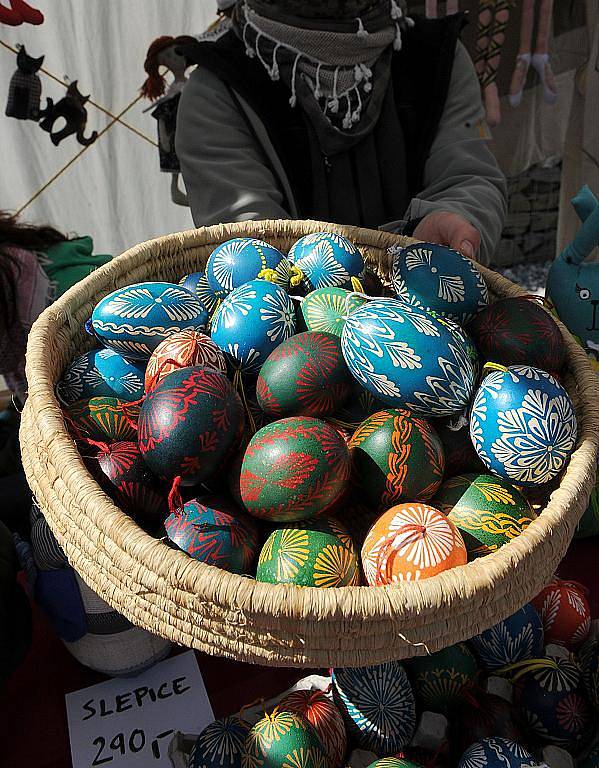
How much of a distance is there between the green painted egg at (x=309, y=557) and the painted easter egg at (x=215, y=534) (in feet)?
0.08

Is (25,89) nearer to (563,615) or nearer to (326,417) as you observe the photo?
(326,417)

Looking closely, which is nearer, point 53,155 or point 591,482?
point 591,482

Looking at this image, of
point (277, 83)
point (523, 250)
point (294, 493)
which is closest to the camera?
point (294, 493)

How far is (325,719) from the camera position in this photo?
839 millimetres

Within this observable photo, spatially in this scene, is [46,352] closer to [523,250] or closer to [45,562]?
[45,562]

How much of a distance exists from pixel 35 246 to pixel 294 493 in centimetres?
132

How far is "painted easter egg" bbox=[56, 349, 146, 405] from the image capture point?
0.86 metres

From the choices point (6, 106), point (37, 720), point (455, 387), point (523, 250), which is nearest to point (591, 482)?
point (455, 387)

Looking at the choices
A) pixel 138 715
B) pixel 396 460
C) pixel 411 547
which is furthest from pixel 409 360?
pixel 138 715

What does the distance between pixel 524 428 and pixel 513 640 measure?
0.39 metres

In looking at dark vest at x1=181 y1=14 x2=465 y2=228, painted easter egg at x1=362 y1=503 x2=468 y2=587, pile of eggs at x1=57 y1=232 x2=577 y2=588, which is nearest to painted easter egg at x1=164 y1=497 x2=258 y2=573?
pile of eggs at x1=57 y1=232 x2=577 y2=588

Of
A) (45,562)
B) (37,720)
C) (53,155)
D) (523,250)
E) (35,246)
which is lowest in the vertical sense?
(523,250)

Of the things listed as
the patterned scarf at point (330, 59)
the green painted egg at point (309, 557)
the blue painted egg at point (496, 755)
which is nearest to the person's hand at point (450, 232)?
the patterned scarf at point (330, 59)

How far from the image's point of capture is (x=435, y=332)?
78cm
